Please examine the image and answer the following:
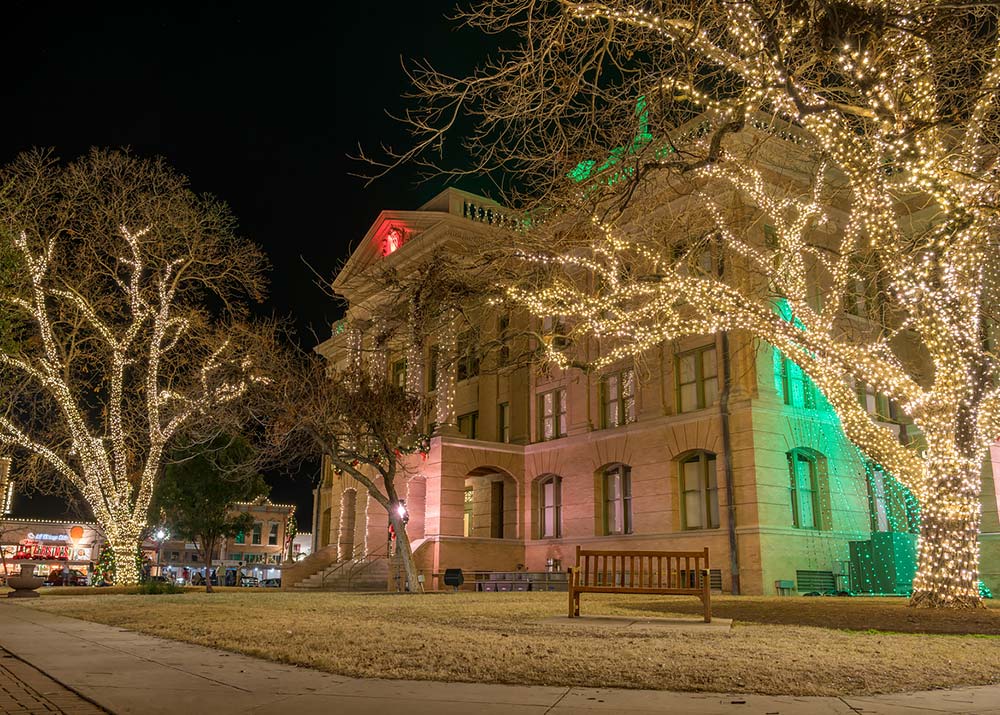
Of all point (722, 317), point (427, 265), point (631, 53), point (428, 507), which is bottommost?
point (428, 507)

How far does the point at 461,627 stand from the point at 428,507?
2256 cm

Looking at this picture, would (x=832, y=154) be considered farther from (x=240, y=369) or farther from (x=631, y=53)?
(x=240, y=369)

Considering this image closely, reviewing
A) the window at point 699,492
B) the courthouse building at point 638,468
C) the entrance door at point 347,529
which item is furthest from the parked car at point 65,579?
the window at point 699,492

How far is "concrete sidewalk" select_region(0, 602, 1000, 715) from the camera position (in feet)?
16.5

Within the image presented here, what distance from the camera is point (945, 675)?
21.5 feet

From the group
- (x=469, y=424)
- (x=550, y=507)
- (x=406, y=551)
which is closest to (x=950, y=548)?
(x=406, y=551)

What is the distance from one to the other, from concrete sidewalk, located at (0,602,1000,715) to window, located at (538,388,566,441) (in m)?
26.6

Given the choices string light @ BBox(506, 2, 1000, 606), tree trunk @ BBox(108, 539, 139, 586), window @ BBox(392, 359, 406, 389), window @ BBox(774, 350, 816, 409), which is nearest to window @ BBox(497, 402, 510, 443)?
window @ BBox(392, 359, 406, 389)

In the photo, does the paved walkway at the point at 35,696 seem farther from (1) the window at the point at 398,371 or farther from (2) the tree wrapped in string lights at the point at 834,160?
(1) the window at the point at 398,371

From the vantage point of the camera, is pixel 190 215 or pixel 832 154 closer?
pixel 832 154

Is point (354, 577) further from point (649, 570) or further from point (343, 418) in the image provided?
point (649, 570)

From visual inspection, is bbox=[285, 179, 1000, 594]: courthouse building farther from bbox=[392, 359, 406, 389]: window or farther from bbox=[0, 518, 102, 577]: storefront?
bbox=[0, 518, 102, 577]: storefront

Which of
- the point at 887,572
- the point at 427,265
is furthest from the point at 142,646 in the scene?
the point at 887,572

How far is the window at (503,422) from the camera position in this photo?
35.2 metres
